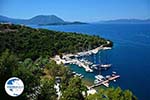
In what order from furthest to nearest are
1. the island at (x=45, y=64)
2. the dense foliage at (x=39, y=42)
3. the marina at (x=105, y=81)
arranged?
the dense foliage at (x=39, y=42)
the marina at (x=105, y=81)
the island at (x=45, y=64)

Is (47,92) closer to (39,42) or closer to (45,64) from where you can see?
(45,64)

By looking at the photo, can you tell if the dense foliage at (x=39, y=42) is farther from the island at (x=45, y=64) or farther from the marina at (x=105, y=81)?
the marina at (x=105, y=81)

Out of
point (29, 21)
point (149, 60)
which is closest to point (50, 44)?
point (149, 60)

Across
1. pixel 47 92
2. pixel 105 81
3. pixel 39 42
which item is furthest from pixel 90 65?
pixel 47 92

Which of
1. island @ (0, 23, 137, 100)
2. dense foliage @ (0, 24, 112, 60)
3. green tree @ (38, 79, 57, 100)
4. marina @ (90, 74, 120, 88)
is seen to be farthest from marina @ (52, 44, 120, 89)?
green tree @ (38, 79, 57, 100)

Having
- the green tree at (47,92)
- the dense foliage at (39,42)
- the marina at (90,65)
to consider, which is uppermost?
the green tree at (47,92)

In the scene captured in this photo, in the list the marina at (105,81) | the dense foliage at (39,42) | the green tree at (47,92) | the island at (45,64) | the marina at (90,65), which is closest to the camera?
the island at (45,64)

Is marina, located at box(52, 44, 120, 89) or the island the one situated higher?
the island

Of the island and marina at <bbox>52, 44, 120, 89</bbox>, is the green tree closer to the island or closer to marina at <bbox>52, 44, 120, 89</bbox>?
the island

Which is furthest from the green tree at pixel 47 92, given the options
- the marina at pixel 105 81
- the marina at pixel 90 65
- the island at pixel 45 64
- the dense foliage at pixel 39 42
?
the dense foliage at pixel 39 42
